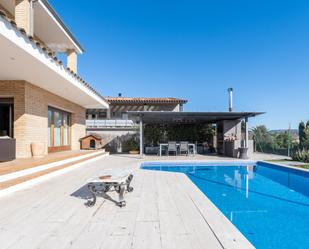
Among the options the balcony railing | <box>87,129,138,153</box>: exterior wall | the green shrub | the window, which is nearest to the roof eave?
<box>87,129,138,153</box>: exterior wall

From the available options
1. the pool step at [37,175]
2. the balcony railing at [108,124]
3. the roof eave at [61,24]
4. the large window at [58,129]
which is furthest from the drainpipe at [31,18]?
the balcony railing at [108,124]

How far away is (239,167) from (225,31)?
933 centimetres

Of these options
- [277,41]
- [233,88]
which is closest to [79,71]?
[233,88]

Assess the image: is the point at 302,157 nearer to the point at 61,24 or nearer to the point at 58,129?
the point at 58,129

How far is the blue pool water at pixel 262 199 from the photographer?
12.7ft

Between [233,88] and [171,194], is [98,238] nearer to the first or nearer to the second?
[171,194]

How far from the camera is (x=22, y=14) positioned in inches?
253

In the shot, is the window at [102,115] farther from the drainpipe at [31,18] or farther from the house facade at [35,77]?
the drainpipe at [31,18]

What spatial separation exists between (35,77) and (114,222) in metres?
6.05

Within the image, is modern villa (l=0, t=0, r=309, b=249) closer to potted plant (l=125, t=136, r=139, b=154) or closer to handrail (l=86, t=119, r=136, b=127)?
potted plant (l=125, t=136, r=139, b=154)

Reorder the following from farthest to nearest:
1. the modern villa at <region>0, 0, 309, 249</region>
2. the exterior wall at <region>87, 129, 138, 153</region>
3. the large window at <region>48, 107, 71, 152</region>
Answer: the exterior wall at <region>87, 129, 138, 153</region>
the large window at <region>48, 107, 71, 152</region>
the modern villa at <region>0, 0, 309, 249</region>

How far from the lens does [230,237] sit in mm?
2975

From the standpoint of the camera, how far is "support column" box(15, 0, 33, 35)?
6359 mm

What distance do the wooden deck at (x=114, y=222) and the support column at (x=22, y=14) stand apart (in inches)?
183
